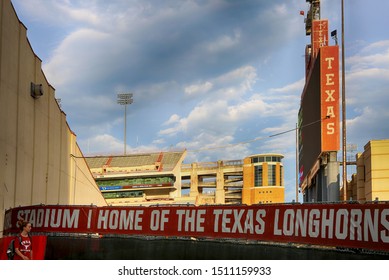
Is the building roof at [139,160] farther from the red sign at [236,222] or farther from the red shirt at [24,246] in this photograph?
the red shirt at [24,246]

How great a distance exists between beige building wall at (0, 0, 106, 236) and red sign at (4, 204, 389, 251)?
16.7 ft

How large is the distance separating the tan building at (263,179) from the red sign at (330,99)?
67067 mm

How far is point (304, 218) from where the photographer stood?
15.3 m

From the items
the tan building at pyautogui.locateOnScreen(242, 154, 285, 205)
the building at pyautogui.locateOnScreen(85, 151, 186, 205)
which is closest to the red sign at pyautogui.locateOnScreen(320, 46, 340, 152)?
the tan building at pyautogui.locateOnScreen(242, 154, 285, 205)

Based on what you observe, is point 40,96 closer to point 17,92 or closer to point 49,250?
point 17,92

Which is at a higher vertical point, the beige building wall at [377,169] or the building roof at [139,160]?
the building roof at [139,160]

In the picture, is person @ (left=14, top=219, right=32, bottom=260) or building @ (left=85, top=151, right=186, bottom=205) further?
building @ (left=85, top=151, right=186, bottom=205)

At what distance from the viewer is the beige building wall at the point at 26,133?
26469mm

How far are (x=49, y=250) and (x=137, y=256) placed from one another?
3743mm

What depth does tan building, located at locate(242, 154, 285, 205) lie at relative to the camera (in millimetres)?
112125

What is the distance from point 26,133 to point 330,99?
2970 cm

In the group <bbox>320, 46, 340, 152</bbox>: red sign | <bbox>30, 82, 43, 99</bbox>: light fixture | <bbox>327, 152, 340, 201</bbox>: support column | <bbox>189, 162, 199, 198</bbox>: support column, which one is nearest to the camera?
<bbox>30, 82, 43, 99</bbox>: light fixture

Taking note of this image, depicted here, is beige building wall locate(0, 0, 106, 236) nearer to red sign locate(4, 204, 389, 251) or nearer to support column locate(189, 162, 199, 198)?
red sign locate(4, 204, 389, 251)

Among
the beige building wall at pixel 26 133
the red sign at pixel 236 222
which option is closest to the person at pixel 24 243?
the red sign at pixel 236 222
